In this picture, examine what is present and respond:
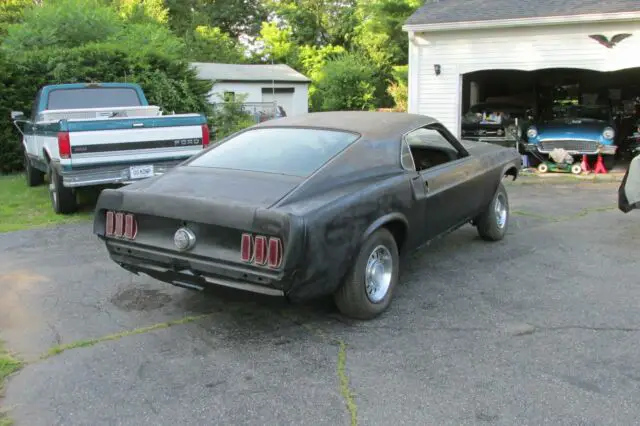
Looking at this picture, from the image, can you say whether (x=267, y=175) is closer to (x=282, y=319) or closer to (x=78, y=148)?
(x=282, y=319)

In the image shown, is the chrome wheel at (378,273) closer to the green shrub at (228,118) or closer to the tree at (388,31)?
the green shrub at (228,118)

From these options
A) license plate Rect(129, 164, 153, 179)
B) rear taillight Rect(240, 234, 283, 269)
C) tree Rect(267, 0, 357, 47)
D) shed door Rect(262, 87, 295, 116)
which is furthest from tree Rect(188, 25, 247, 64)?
rear taillight Rect(240, 234, 283, 269)

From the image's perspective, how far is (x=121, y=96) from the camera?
34.7 ft

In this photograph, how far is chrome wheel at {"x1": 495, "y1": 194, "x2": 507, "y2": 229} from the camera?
6750 mm

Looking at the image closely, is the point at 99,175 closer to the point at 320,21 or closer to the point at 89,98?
the point at 89,98

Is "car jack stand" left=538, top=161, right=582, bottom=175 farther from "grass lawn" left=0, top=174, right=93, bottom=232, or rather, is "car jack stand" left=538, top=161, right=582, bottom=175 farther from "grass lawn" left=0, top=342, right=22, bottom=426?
"grass lawn" left=0, top=342, right=22, bottom=426

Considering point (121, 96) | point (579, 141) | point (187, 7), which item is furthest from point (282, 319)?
point (187, 7)

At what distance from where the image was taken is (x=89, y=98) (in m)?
10.4

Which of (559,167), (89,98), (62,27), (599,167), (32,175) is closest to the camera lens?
(89,98)

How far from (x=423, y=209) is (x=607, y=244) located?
2939 millimetres

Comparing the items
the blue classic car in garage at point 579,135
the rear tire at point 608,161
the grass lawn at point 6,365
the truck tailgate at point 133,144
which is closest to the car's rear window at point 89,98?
the truck tailgate at point 133,144

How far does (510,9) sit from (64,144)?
999 centimetres

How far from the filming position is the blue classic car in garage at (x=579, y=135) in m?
12.5

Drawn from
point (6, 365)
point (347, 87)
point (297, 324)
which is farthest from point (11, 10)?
point (297, 324)
